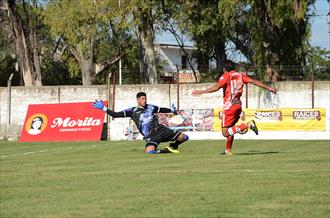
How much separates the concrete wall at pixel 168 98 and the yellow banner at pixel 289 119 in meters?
0.26

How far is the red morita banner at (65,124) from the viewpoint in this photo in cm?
3272

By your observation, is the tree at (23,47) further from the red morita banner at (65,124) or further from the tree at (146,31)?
the red morita banner at (65,124)

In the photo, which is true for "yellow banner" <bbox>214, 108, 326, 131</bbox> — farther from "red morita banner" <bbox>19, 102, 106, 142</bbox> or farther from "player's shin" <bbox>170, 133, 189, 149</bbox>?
"player's shin" <bbox>170, 133, 189, 149</bbox>

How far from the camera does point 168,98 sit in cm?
3412

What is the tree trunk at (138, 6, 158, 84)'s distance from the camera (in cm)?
3881

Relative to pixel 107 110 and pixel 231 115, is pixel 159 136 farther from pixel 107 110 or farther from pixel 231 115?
pixel 231 115

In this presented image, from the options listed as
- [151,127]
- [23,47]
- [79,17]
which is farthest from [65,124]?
[151,127]

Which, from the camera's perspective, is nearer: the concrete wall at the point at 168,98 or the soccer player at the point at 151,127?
the soccer player at the point at 151,127

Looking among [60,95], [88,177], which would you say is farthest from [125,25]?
[88,177]

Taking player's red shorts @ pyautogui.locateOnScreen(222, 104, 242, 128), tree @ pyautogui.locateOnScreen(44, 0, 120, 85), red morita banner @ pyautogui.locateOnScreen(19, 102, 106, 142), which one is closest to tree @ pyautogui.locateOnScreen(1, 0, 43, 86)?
tree @ pyautogui.locateOnScreen(44, 0, 120, 85)

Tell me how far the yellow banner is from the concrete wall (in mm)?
255

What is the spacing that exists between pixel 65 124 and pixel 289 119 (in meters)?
10.4

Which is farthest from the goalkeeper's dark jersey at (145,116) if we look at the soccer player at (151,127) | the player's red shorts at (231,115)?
the player's red shorts at (231,115)

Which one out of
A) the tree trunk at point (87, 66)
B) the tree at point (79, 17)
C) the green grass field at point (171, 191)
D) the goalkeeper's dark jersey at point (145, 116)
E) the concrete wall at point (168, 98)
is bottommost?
the green grass field at point (171, 191)
